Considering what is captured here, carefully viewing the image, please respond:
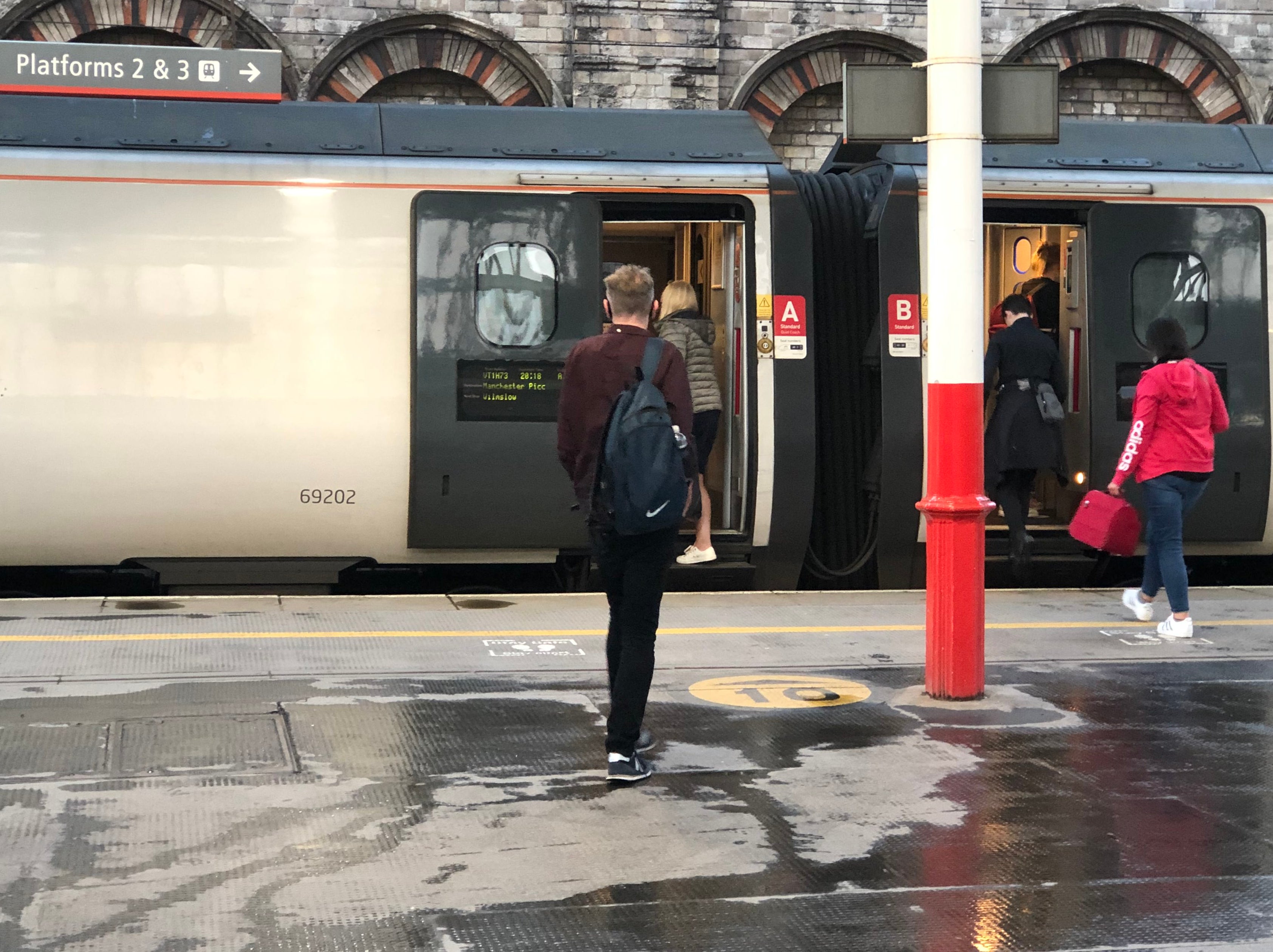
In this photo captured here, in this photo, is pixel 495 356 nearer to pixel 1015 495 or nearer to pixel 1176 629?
pixel 1015 495

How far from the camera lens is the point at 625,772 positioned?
16.6 ft

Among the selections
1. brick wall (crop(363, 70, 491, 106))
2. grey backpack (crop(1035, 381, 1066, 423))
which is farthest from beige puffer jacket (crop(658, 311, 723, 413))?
brick wall (crop(363, 70, 491, 106))

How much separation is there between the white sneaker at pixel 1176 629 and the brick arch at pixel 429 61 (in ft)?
38.1

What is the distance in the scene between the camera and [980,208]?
243 inches

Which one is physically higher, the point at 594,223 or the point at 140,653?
the point at 594,223

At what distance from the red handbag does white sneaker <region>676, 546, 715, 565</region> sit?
202 centimetres

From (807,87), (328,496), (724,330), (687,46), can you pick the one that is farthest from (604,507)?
(807,87)

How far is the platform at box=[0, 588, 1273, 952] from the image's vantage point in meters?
3.88

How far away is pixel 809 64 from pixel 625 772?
14473mm

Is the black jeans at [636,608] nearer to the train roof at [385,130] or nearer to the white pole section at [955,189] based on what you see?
the white pole section at [955,189]

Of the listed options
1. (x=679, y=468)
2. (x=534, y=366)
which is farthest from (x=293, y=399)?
(x=679, y=468)

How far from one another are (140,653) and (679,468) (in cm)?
300

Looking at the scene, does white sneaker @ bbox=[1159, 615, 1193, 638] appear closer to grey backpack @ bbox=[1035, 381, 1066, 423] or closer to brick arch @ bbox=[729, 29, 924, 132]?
grey backpack @ bbox=[1035, 381, 1066, 423]

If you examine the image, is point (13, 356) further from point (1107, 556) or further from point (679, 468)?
point (1107, 556)
